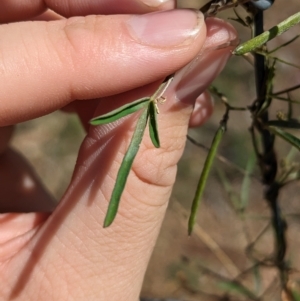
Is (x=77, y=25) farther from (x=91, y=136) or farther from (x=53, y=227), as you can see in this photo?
(x=53, y=227)

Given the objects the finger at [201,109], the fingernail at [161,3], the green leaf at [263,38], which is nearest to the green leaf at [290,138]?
the green leaf at [263,38]

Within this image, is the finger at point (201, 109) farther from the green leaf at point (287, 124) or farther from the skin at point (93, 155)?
the green leaf at point (287, 124)

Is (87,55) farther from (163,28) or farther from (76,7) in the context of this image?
(76,7)

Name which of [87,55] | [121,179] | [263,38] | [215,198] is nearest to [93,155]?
[87,55]

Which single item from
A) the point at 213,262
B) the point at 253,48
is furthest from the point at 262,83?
the point at 213,262

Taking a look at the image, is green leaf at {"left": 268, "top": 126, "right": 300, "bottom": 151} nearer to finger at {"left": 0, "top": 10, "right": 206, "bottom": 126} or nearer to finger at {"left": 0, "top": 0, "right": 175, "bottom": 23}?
finger at {"left": 0, "top": 10, "right": 206, "bottom": 126}
